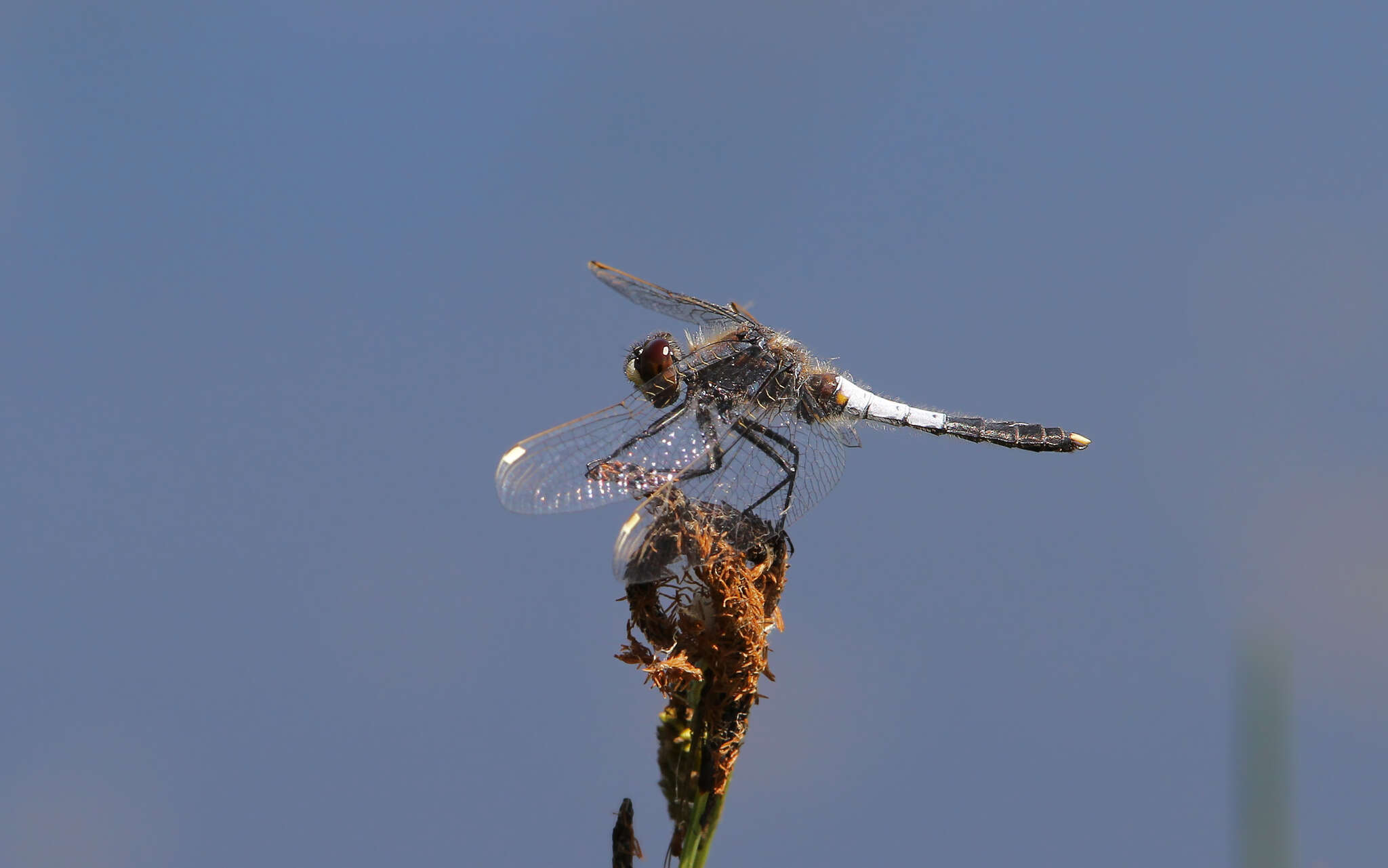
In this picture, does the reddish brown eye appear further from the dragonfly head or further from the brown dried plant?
the brown dried plant

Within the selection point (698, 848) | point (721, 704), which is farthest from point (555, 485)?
point (698, 848)

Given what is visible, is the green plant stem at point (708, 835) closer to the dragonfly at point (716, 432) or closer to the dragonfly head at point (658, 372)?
the dragonfly at point (716, 432)

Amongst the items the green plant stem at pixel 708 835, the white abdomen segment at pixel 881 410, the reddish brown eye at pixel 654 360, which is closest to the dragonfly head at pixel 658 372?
the reddish brown eye at pixel 654 360

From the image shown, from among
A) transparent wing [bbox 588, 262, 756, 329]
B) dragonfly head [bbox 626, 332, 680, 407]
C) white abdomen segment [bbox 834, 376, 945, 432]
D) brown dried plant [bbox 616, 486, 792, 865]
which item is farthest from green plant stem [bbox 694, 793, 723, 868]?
transparent wing [bbox 588, 262, 756, 329]

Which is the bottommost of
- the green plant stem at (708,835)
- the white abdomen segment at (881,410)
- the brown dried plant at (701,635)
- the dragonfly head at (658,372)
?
the green plant stem at (708,835)

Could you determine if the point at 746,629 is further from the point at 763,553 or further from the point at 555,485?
the point at 555,485

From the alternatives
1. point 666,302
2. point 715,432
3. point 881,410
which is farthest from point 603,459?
point 881,410

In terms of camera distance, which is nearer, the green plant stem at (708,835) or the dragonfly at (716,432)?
the green plant stem at (708,835)

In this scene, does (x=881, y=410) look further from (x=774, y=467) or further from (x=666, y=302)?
(x=666, y=302)
